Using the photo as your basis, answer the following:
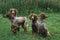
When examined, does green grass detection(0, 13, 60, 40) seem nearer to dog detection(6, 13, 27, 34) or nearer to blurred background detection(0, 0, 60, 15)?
dog detection(6, 13, 27, 34)

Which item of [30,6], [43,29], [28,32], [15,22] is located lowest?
[28,32]

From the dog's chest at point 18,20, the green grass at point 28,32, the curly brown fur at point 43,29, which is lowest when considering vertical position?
the green grass at point 28,32

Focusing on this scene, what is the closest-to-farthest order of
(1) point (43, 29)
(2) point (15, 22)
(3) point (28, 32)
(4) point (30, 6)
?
(1) point (43, 29)
(2) point (15, 22)
(3) point (28, 32)
(4) point (30, 6)

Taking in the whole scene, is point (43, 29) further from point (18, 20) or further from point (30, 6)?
point (30, 6)

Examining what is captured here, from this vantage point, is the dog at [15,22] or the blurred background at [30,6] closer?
the dog at [15,22]

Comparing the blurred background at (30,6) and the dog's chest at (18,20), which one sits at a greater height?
the dog's chest at (18,20)

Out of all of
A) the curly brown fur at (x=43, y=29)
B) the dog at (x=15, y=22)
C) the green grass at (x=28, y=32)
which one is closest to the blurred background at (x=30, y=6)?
the green grass at (x=28, y=32)

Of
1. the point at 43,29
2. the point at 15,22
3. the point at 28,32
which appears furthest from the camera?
the point at 28,32

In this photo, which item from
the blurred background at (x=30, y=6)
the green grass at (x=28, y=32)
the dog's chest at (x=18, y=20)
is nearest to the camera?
the green grass at (x=28, y=32)

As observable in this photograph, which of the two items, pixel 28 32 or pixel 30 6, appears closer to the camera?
pixel 28 32

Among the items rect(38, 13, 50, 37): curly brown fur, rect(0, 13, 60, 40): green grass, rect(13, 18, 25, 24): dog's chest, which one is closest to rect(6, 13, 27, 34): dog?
rect(13, 18, 25, 24): dog's chest

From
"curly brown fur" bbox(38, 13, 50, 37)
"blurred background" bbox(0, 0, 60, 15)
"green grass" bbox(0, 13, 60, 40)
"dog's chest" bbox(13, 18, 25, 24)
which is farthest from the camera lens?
"blurred background" bbox(0, 0, 60, 15)

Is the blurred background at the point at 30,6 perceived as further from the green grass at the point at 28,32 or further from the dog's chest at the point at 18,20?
the dog's chest at the point at 18,20

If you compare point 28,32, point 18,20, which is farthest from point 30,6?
point 18,20
